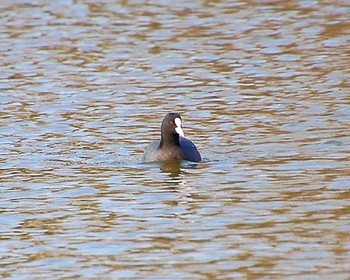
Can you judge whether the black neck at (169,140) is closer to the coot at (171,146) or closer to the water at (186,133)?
the coot at (171,146)

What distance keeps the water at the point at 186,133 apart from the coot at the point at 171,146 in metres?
0.13

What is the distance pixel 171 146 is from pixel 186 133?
1554 mm

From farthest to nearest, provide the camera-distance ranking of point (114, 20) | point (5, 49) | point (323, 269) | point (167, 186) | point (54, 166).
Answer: point (114, 20), point (5, 49), point (54, 166), point (167, 186), point (323, 269)

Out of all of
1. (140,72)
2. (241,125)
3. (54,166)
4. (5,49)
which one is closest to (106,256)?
(54,166)

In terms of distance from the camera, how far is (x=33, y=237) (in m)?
8.91

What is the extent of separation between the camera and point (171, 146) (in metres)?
12.5

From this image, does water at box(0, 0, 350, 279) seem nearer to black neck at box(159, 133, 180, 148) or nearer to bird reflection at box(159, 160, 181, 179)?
bird reflection at box(159, 160, 181, 179)

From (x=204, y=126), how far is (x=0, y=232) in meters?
5.38

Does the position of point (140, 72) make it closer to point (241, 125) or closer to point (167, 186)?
point (241, 125)

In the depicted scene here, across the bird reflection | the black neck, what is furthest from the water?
the black neck

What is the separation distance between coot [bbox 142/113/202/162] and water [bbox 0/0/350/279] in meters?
0.13

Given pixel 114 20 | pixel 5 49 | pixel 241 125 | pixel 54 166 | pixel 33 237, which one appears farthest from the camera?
pixel 114 20

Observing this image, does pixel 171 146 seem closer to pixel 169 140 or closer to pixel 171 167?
pixel 169 140

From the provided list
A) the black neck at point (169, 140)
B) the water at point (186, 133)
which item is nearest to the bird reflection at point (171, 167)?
the water at point (186, 133)
